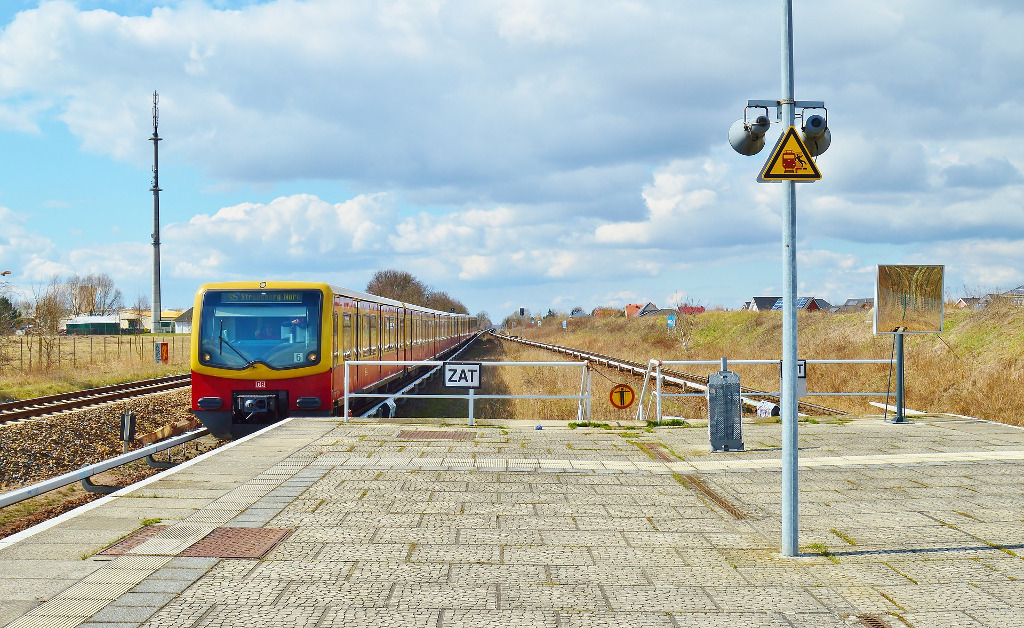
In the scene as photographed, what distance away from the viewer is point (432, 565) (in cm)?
557

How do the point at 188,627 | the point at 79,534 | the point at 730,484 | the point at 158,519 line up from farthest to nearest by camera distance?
1. the point at 730,484
2. the point at 158,519
3. the point at 79,534
4. the point at 188,627

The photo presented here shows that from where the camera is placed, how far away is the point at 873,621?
462 centimetres

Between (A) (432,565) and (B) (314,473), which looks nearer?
(A) (432,565)

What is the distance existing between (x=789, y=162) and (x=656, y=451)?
5.34 metres

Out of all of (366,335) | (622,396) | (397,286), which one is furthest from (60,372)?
(397,286)

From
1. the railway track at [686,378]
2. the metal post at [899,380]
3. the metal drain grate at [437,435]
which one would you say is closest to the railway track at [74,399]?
the metal drain grate at [437,435]

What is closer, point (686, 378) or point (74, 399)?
point (74, 399)

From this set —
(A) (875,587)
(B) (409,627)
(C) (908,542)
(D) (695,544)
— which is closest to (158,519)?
(B) (409,627)

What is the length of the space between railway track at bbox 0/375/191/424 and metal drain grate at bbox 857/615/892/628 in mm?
16369

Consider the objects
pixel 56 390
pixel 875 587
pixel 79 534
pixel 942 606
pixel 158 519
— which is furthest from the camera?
pixel 56 390

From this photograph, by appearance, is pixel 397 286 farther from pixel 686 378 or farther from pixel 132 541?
pixel 132 541

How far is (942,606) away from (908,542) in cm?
147

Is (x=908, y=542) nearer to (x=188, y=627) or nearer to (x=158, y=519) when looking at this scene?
(x=188, y=627)

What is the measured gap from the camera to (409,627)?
441 centimetres
